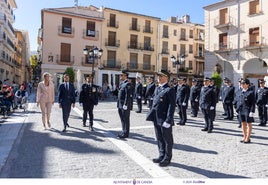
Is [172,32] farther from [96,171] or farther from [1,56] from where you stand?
[96,171]

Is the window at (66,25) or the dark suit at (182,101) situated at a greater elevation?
the window at (66,25)

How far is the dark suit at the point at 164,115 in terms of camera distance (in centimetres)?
530

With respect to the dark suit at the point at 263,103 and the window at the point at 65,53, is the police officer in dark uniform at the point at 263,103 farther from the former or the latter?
the window at the point at 65,53

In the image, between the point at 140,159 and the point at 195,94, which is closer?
the point at 140,159

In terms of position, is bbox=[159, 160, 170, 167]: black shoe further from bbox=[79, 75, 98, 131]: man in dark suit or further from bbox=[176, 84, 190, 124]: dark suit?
bbox=[176, 84, 190, 124]: dark suit

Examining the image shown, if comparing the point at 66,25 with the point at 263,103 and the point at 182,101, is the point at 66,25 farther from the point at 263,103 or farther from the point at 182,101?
the point at 263,103

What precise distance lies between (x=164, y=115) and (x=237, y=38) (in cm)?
2712

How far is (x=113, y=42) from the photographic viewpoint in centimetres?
4022

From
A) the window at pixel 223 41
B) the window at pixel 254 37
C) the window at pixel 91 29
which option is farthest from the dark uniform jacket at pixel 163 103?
the window at pixel 91 29

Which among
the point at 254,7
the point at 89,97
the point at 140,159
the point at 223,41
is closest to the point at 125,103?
the point at 89,97

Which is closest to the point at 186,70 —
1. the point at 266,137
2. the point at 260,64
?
the point at 260,64

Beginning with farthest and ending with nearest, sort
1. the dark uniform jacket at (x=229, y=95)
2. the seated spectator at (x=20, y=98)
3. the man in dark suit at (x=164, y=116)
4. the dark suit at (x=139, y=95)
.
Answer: the seated spectator at (x=20, y=98), the dark suit at (x=139, y=95), the dark uniform jacket at (x=229, y=95), the man in dark suit at (x=164, y=116)

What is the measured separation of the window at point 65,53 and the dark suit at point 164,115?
32.5 metres

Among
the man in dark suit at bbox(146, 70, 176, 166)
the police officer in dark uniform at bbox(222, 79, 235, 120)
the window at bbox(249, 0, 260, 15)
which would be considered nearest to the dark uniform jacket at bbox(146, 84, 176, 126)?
the man in dark suit at bbox(146, 70, 176, 166)
